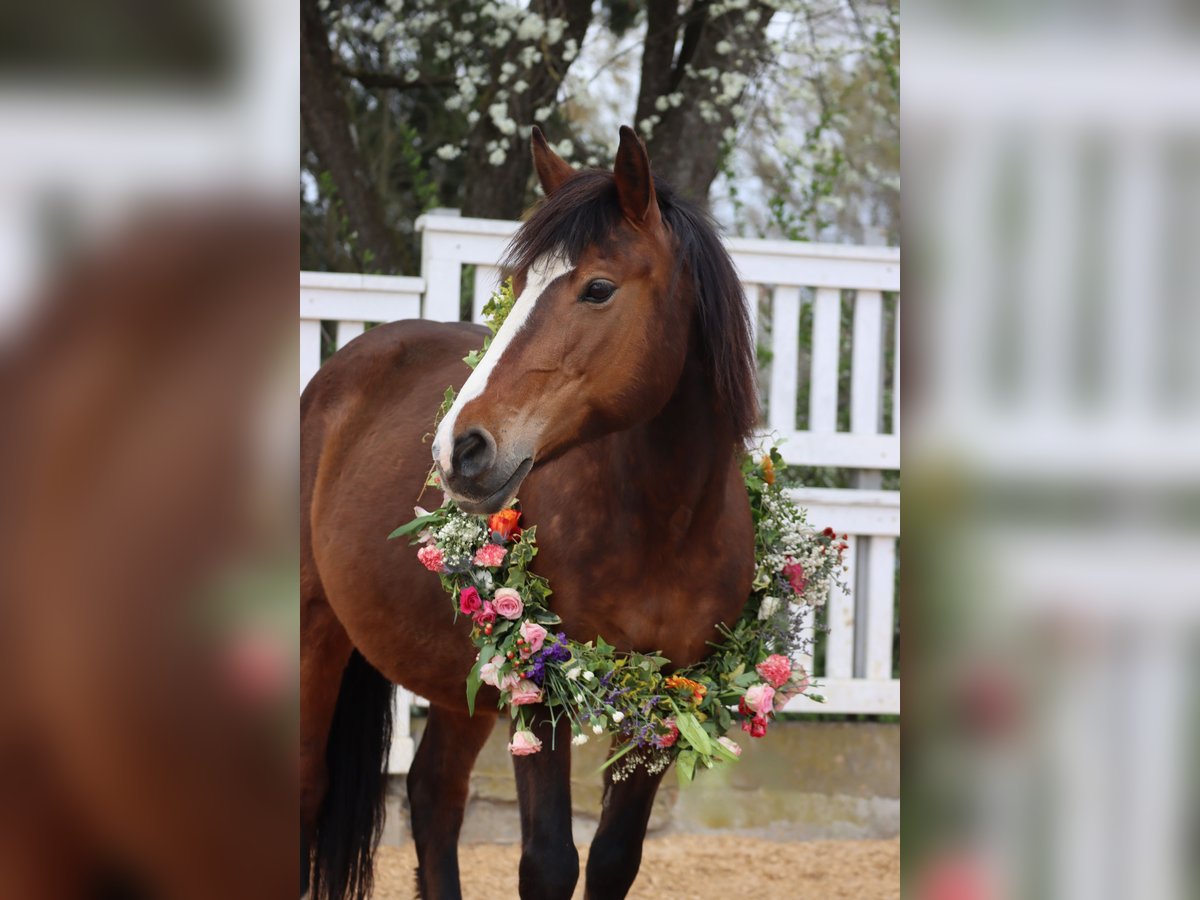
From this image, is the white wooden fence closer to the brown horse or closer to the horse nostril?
the brown horse

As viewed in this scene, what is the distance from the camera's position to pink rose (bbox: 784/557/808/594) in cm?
273

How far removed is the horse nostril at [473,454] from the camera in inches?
84.4

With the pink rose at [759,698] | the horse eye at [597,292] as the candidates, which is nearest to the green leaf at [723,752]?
the pink rose at [759,698]

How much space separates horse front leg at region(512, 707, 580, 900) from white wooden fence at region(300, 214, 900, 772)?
176 cm

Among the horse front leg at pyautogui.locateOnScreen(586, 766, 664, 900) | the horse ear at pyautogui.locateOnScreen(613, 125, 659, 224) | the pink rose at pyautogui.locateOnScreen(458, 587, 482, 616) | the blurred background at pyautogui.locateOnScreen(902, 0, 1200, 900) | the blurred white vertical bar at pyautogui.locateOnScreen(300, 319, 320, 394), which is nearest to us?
the blurred background at pyautogui.locateOnScreen(902, 0, 1200, 900)

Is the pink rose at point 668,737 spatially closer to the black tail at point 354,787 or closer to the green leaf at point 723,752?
the green leaf at point 723,752

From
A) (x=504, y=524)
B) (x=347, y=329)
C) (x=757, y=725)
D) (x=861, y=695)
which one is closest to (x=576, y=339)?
(x=504, y=524)

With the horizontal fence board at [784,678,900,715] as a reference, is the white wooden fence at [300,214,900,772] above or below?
above

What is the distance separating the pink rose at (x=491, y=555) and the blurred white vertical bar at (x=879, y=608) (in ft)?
7.28

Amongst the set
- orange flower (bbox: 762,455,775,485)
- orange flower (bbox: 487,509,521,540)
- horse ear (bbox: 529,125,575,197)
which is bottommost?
orange flower (bbox: 487,509,521,540)

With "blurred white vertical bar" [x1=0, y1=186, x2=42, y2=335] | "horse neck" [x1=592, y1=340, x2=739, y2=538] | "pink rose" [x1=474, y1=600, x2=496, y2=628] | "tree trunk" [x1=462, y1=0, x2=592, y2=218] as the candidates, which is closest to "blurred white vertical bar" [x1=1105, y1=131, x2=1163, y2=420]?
"blurred white vertical bar" [x1=0, y1=186, x2=42, y2=335]

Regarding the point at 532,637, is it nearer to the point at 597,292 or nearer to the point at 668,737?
the point at 668,737

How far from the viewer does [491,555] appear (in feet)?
8.15

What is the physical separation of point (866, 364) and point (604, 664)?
2.41 meters
